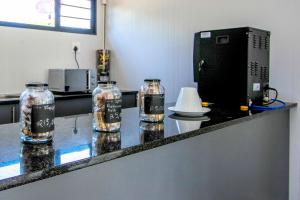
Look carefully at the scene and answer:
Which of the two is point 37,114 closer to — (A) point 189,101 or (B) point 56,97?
(A) point 189,101

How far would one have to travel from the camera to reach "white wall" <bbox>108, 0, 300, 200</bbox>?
7.79 feet

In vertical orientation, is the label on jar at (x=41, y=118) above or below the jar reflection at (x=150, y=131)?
above

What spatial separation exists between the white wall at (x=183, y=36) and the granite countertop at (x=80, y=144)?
3.45 feet

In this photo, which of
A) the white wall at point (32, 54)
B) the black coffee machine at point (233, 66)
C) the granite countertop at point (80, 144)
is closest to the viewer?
the granite countertop at point (80, 144)

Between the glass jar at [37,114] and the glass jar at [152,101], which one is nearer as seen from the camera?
the glass jar at [37,114]

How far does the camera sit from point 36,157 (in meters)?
0.84

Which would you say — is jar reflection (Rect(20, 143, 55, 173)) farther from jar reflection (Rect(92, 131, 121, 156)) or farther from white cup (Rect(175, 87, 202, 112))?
white cup (Rect(175, 87, 202, 112))

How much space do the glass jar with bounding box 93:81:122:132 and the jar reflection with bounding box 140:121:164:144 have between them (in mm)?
107

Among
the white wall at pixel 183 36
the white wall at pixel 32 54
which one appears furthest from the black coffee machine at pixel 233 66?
the white wall at pixel 32 54

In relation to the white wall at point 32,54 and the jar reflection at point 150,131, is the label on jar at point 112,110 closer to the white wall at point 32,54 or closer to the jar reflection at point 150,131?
the jar reflection at point 150,131

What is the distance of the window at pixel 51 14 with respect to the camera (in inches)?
122

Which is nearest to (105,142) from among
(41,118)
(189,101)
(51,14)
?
(41,118)

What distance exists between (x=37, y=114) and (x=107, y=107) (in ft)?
0.82

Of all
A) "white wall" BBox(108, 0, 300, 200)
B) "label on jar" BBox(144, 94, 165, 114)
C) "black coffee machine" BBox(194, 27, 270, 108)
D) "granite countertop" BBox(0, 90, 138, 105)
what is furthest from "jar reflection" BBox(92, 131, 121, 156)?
"white wall" BBox(108, 0, 300, 200)
